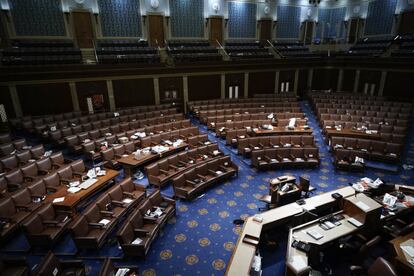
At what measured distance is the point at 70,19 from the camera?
635 inches

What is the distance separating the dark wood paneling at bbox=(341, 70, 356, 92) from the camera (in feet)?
64.2

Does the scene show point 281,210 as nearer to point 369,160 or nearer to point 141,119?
point 369,160

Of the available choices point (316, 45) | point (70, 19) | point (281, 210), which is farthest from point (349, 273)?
point (316, 45)

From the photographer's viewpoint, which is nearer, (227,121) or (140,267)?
(140,267)

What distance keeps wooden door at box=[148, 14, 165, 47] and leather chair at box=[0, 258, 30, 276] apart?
53.1ft

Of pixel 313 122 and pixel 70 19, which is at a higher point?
pixel 70 19

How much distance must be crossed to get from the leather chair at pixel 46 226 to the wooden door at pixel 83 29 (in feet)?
43.7

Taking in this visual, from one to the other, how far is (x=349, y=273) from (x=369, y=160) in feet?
20.0

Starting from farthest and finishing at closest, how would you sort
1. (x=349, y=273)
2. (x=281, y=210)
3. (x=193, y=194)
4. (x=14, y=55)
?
(x=14, y=55)
(x=193, y=194)
(x=281, y=210)
(x=349, y=273)

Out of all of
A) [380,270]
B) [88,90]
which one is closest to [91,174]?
[380,270]

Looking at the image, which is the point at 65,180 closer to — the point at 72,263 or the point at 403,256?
the point at 72,263

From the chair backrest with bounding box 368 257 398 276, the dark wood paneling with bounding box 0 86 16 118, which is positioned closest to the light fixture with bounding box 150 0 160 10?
the dark wood paneling with bounding box 0 86 16 118

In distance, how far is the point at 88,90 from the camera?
1502cm

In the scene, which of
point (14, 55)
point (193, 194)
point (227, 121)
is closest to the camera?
point (193, 194)
